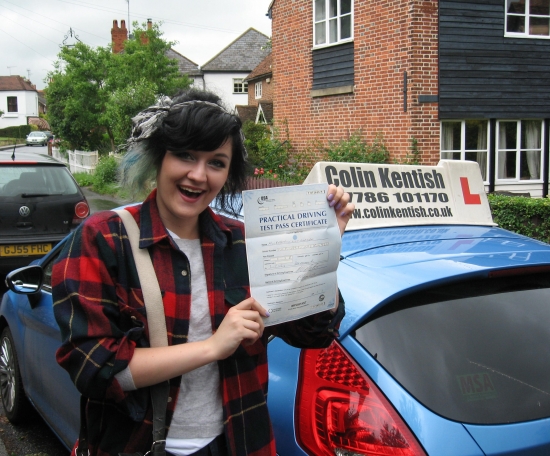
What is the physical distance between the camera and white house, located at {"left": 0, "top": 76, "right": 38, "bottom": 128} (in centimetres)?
8306

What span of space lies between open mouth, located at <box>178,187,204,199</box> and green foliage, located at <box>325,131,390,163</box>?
1253 cm

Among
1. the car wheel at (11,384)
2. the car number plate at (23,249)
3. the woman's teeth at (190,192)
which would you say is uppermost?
the woman's teeth at (190,192)

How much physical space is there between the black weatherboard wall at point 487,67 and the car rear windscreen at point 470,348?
12.6 m

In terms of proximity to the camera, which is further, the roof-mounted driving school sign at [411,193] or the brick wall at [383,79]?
the brick wall at [383,79]

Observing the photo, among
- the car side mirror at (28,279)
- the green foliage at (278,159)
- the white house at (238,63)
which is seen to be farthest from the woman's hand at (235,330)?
the white house at (238,63)

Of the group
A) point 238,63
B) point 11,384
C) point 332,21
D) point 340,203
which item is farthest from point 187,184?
point 238,63

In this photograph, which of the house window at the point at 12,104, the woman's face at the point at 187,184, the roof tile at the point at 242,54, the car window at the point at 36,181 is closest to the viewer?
the woman's face at the point at 187,184

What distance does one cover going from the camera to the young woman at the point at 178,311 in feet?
5.09

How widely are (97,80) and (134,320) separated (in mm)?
32830

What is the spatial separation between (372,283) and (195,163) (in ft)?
2.50

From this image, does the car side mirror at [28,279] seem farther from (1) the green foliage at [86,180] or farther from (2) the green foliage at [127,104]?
(1) the green foliage at [86,180]

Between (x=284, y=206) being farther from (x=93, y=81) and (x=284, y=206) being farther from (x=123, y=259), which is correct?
(x=93, y=81)

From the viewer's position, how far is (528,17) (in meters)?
14.8

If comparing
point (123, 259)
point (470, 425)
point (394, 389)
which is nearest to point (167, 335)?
point (123, 259)
